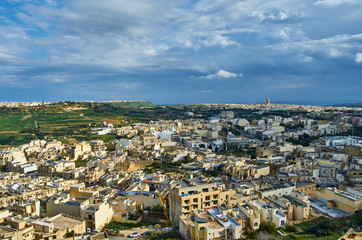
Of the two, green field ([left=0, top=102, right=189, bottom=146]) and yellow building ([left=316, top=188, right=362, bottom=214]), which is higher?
green field ([left=0, top=102, right=189, bottom=146])

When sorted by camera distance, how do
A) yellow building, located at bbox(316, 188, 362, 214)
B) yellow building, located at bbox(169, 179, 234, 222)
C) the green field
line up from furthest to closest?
the green field < yellow building, located at bbox(316, 188, 362, 214) < yellow building, located at bbox(169, 179, 234, 222)

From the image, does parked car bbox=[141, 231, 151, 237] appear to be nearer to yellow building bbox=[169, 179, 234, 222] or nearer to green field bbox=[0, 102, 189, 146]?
yellow building bbox=[169, 179, 234, 222]

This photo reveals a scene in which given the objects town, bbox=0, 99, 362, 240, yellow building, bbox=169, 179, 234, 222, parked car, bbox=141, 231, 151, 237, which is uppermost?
yellow building, bbox=169, 179, 234, 222

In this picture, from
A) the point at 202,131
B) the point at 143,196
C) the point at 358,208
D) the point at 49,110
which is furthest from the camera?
the point at 49,110

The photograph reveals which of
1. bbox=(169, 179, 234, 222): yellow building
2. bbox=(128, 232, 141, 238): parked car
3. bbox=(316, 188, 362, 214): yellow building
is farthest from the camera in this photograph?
bbox=(316, 188, 362, 214): yellow building

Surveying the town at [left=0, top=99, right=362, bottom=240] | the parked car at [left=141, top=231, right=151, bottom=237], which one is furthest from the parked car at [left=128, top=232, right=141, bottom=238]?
the town at [left=0, top=99, right=362, bottom=240]

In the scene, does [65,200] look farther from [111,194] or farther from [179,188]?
[179,188]

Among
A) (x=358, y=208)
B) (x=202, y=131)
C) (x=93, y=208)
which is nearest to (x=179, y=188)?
(x=93, y=208)

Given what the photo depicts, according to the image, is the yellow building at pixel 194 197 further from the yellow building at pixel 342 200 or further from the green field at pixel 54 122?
the green field at pixel 54 122

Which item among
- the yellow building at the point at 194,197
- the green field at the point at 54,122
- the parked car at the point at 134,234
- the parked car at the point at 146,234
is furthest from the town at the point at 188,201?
the green field at the point at 54,122

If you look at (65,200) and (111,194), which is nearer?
(65,200)

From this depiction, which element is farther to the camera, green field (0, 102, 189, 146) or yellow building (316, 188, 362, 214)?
green field (0, 102, 189, 146)
